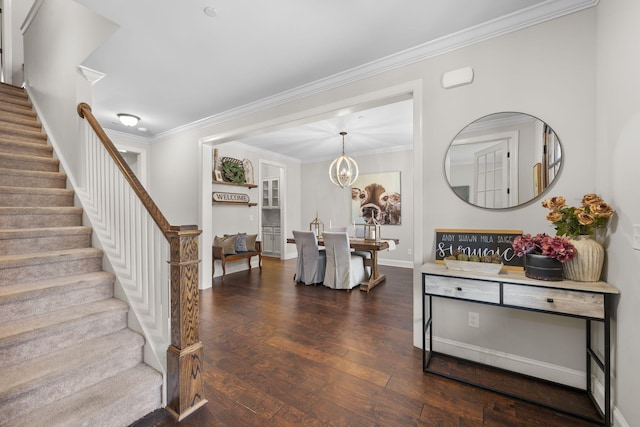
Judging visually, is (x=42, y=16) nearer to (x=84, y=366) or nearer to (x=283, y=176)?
(x=84, y=366)

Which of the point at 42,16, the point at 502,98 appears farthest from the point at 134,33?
the point at 502,98

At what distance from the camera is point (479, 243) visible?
2.16 metres

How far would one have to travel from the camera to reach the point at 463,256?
79.7 inches

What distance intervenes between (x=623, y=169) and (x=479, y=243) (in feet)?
2.96

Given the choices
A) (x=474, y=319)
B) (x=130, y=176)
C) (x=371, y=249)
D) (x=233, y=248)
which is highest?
(x=130, y=176)

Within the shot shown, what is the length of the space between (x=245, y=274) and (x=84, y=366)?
12.4ft

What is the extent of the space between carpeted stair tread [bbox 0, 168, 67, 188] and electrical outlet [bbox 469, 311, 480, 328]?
12.4 ft

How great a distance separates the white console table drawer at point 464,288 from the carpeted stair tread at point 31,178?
3.36m

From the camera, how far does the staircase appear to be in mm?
1417

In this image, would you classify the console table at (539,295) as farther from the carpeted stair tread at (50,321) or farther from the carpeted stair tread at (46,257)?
the carpeted stair tread at (46,257)

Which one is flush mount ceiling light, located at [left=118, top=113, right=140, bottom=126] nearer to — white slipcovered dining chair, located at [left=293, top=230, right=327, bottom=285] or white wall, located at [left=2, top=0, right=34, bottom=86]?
white wall, located at [left=2, top=0, right=34, bottom=86]

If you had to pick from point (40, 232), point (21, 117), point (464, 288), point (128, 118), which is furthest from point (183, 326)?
point (128, 118)

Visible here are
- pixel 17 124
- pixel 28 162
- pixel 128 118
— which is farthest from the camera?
pixel 128 118

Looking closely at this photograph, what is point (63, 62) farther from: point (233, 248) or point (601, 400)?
point (601, 400)
